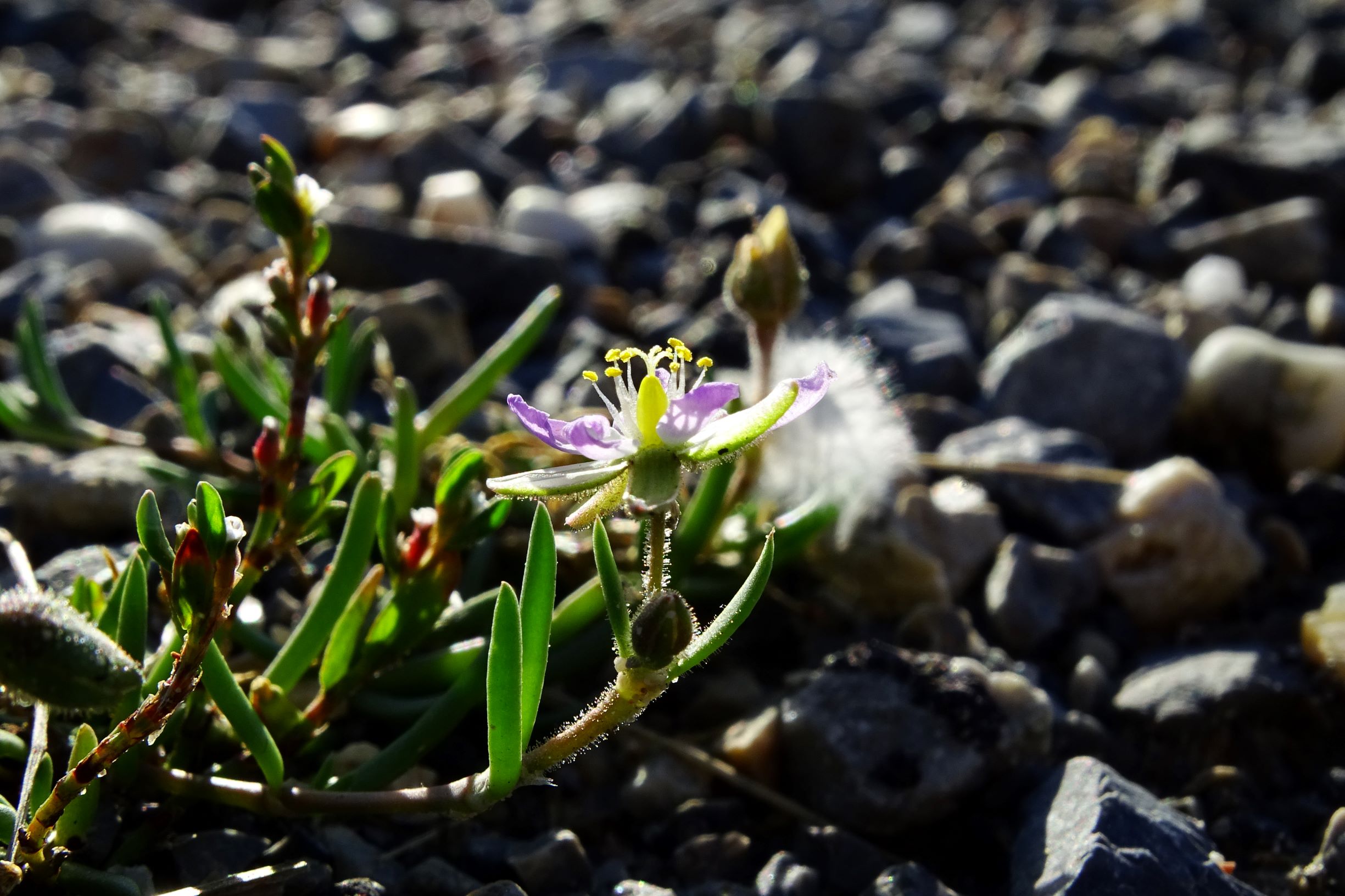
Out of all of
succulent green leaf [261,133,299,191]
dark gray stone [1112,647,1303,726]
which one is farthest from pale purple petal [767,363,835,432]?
dark gray stone [1112,647,1303,726]

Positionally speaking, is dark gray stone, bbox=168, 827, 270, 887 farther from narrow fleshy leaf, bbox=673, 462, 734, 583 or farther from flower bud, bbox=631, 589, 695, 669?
narrow fleshy leaf, bbox=673, 462, 734, 583

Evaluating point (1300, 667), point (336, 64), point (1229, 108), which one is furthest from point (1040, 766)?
point (336, 64)

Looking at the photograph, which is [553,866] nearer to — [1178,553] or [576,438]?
[576,438]

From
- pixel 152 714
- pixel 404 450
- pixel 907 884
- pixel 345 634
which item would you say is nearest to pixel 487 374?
pixel 404 450

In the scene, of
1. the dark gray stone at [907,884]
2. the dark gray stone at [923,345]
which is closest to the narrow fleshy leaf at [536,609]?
the dark gray stone at [907,884]

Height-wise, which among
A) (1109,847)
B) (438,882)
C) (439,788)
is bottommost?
(1109,847)

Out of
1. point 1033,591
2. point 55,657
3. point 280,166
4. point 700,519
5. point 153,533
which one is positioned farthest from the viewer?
point 1033,591

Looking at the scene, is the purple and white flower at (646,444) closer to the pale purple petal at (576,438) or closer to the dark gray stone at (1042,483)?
the pale purple petal at (576,438)
